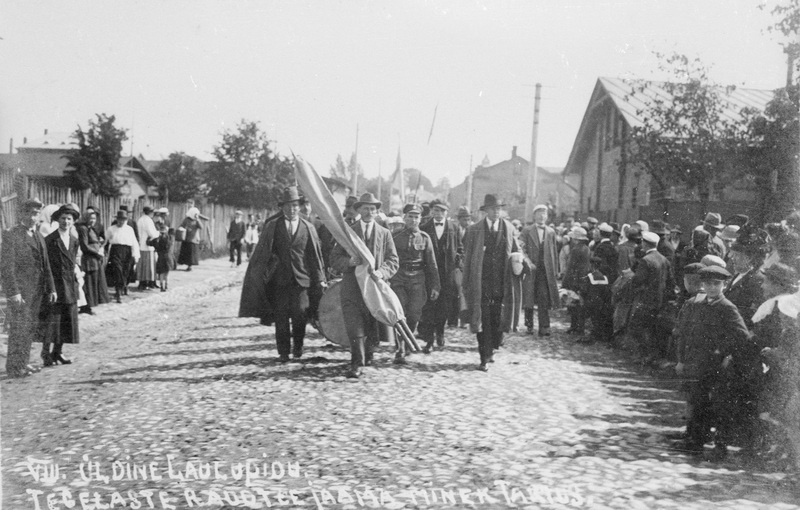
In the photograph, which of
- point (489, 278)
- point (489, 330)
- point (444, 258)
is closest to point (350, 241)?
point (489, 278)

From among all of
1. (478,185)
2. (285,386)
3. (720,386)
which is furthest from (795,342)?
(478,185)

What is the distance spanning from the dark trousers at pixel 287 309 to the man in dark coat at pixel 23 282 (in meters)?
2.41

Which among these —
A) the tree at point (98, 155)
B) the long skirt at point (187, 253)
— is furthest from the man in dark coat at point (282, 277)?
the tree at point (98, 155)

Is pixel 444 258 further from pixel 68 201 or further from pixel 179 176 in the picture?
pixel 179 176

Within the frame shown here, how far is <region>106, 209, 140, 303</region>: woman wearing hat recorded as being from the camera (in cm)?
1391

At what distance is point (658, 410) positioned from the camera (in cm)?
643

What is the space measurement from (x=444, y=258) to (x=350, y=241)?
2471 mm

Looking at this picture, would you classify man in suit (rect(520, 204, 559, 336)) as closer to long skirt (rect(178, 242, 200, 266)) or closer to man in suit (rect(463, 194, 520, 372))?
man in suit (rect(463, 194, 520, 372))

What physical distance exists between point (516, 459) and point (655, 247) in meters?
4.96

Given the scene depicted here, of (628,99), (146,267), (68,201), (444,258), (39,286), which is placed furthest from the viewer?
(628,99)

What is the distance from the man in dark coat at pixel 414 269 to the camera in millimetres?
9055

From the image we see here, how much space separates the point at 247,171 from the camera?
138 ft

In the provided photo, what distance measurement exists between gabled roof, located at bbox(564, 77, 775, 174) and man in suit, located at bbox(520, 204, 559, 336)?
796 centimetres

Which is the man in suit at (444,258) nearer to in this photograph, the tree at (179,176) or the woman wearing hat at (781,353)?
the woman wearing hat at (781,353)
